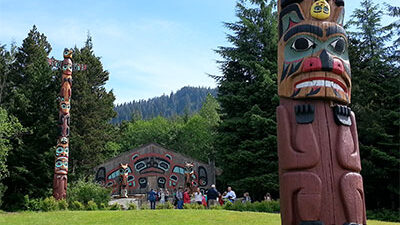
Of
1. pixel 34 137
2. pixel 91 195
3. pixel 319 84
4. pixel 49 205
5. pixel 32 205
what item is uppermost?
pixel 34 137

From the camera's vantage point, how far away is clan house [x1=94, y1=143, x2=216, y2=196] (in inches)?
1172

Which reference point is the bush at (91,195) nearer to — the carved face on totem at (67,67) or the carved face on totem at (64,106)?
the carved face on totem at (64,106)

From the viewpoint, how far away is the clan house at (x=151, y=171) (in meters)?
29.8

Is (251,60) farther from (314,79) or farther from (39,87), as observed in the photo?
(314,79)

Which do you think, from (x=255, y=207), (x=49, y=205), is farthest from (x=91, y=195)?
(x=255, y=207)

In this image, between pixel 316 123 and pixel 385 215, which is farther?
pixel 385 215

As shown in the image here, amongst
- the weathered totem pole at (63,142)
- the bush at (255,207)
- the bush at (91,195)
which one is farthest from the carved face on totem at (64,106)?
the bush at (255,207)

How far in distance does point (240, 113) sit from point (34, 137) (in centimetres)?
1442

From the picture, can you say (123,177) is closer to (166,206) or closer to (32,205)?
(32,205)

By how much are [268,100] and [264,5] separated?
7.21 m

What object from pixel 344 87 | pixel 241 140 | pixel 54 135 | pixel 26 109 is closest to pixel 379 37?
pixel 241 140

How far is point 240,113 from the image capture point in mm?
23734

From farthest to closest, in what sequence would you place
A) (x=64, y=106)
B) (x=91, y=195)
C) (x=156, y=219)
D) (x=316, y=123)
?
1. (x=64, y=106)
2. (x=91, y=195)
3. (x=156, y=219)
4. (x=316, y=123)

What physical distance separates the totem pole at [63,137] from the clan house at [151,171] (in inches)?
346
